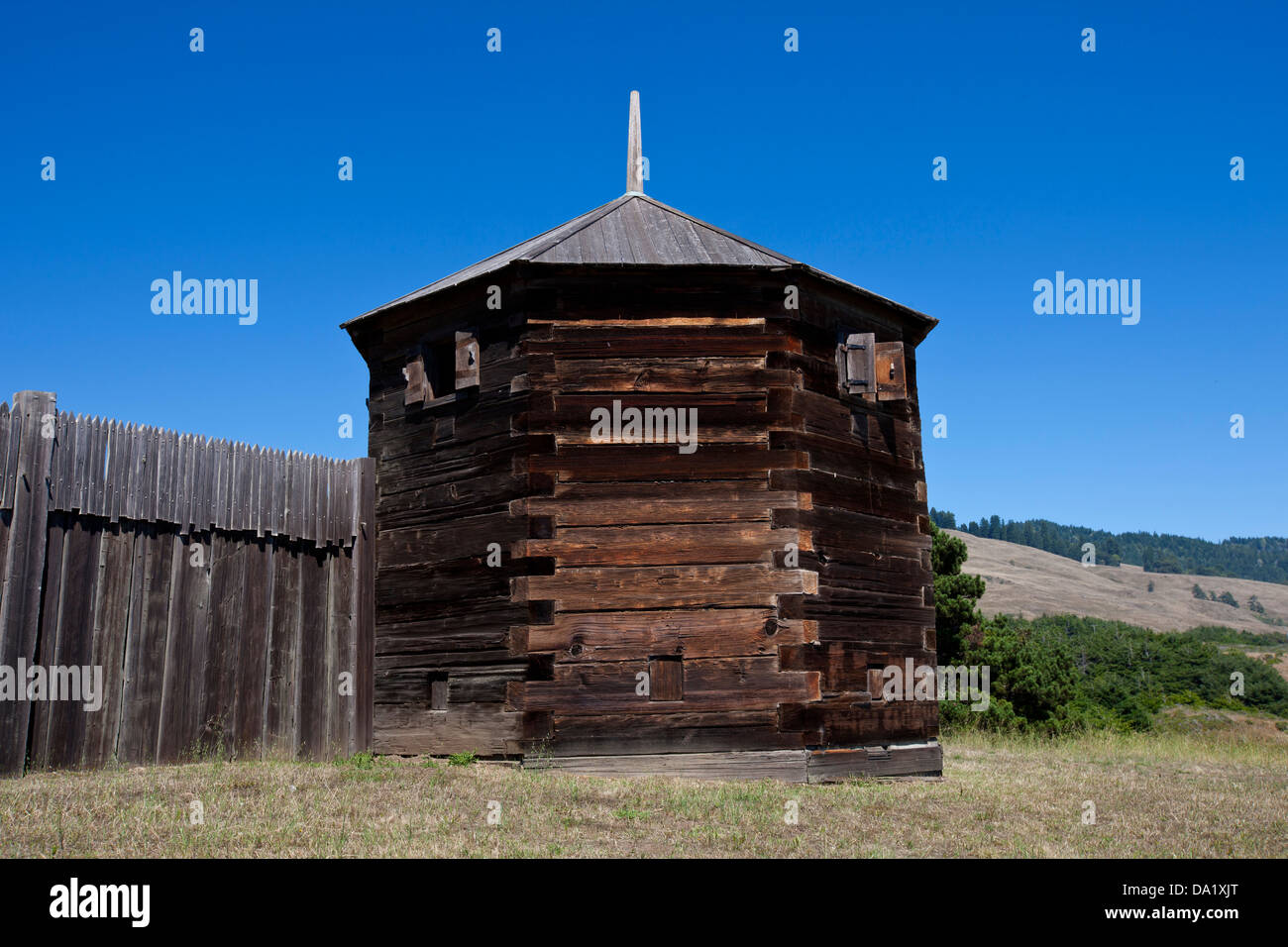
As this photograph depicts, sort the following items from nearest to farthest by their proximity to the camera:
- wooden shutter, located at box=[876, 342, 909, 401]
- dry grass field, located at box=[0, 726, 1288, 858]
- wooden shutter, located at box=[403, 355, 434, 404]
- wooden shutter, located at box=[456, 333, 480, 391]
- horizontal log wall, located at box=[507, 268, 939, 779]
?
1. dry grass field, located at box=[0, 726, 1288, 858]
2. horizontal log wall, located at box=[507, 268, 939, 779]
3. wooden shutter, located at box=[456, 333, 480, 391]
4. wooden shutter, located at box=[403, 355, 434, 404]
5. wooden shutter, located at box=[876, 342, 909, 401]

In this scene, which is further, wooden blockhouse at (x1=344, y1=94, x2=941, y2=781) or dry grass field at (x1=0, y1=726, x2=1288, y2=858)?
→ wooden blockhouse at (x1=344, y1=94, x2=941, y2=781)

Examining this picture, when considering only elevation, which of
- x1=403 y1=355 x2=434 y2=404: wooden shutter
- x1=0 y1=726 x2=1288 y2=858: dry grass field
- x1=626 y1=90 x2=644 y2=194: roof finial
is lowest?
x1=0 y1=726 x2=1288 y2=858: dry grass field

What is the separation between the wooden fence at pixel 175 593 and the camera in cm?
1069

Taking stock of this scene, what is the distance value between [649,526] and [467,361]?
3.41 m

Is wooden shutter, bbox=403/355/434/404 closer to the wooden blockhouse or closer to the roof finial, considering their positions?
the wooden blockhouse

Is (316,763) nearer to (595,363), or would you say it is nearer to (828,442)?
(595,363)

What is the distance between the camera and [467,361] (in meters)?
13.5

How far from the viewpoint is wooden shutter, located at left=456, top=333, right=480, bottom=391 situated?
13.3m

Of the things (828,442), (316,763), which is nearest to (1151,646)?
(828,442)

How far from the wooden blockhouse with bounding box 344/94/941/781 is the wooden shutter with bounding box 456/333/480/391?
0.03 m

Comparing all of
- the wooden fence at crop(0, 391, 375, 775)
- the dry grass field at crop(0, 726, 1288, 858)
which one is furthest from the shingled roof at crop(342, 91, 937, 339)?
the dry grass field at crop(0, 726, 1288, 858)

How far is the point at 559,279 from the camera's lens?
12977 millimetres

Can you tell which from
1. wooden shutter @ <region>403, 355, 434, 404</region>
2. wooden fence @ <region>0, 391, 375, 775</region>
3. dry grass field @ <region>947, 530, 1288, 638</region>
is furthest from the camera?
dry grass field @ <region>947, 530, 1288, 638</region>

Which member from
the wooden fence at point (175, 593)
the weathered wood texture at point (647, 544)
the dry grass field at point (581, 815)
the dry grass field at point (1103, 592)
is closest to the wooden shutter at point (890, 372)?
the weathered wood texture at point (647, 544)
